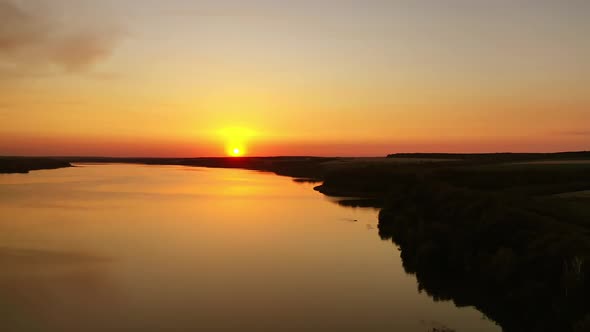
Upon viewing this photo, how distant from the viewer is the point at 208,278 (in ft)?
54.5

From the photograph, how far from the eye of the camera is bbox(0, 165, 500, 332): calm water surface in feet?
Result: 41.6

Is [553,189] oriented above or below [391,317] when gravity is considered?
above

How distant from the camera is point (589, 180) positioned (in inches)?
1270

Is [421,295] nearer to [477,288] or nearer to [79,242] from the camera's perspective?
[477,288]

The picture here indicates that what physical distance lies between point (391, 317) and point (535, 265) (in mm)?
3742

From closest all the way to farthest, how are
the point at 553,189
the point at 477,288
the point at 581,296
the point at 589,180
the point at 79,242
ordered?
the point at 581,296 → the point at 477,288 → the point at 79,242 → the point at 553,189 → the point at 589,180

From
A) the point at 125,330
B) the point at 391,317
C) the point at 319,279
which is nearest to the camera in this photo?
the point at 125,330

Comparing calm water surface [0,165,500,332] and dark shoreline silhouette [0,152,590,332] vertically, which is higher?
dark shoreline silhouette [0,152,590,332]

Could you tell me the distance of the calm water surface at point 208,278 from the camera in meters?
12.7

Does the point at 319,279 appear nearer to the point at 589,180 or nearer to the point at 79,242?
the point at 79,242

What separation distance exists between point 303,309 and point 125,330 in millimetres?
4497

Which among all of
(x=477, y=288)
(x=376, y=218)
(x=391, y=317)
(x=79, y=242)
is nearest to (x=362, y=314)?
(x=391, y=317)

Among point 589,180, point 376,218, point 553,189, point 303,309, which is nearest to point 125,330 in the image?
point 303,309

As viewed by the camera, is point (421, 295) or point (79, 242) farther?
point (79, 242)
